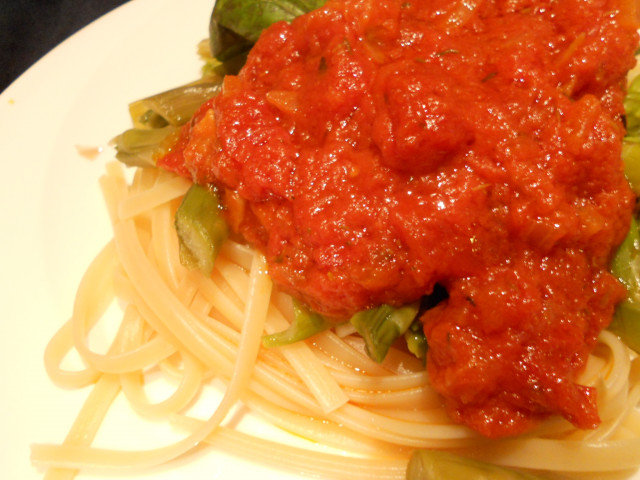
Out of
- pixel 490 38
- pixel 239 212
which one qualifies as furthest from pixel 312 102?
pixel 490 38

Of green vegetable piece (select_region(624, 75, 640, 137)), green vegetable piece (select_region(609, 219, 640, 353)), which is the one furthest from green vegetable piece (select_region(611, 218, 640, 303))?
green vegetable piece (select_region(624, 75, 640, 137))

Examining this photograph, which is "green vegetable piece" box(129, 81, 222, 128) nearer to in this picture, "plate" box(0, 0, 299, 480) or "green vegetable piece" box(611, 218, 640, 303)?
"plate" box(0, 0, 299, 480)

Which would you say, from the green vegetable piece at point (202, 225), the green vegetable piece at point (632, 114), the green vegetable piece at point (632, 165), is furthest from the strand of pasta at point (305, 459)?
the green vegetable piece at point (632, 114)

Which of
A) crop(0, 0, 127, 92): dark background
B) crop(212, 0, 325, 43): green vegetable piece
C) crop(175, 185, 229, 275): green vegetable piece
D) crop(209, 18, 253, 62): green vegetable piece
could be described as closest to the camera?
crop(175, 185, 229, 275): green vegetable piece

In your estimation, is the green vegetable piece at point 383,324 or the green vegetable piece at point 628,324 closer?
the green vegetable piece at point 383,324

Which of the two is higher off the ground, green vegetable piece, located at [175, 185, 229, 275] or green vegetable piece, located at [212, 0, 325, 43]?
green vegetable piece, located at [212, 0, 325, 43]

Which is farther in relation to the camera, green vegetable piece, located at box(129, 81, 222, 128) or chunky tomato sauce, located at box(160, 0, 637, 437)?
green vegetable piece, located at box(129, 81, 222, 128)

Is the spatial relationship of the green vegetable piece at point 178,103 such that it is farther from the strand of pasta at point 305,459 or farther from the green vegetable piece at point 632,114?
the green vegetable piece at point 632,114
